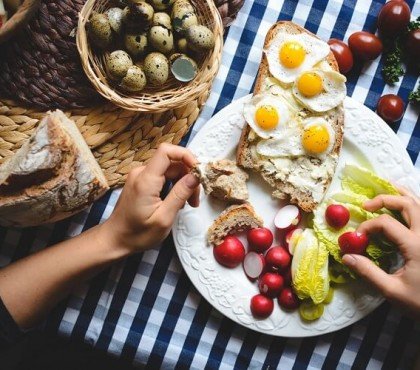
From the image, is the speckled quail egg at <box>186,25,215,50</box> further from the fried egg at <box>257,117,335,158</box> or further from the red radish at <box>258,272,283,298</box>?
the red radish at <box>258,272,283,298</box>

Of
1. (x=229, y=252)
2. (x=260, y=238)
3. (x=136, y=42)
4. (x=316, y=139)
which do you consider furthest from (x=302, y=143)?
(x=136, y=42)

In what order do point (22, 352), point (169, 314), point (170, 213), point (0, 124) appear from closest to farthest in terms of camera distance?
point (170, 213) < point (0, 124) < point (169, 314) < point (22, 352)

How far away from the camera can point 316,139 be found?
2.12m

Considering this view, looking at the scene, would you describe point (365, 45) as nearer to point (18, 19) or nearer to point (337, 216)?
point (337, 216)

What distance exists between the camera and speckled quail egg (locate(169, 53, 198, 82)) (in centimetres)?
210

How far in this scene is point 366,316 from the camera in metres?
2.30

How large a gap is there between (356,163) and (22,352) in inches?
74.0

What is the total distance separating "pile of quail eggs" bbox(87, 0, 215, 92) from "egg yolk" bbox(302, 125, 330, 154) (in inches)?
19.4

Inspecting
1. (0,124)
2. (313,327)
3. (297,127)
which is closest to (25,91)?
(0,124)

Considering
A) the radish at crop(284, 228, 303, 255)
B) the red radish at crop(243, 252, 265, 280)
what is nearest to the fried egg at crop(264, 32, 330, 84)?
the radish at crop(284, 228, 303, 255)

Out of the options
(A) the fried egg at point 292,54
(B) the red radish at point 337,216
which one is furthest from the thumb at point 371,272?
(A) the fried egg at point 292,54

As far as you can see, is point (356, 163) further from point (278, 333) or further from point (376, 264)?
point (278, 333)

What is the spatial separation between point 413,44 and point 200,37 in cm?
88

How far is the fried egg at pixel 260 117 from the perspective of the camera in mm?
2127
